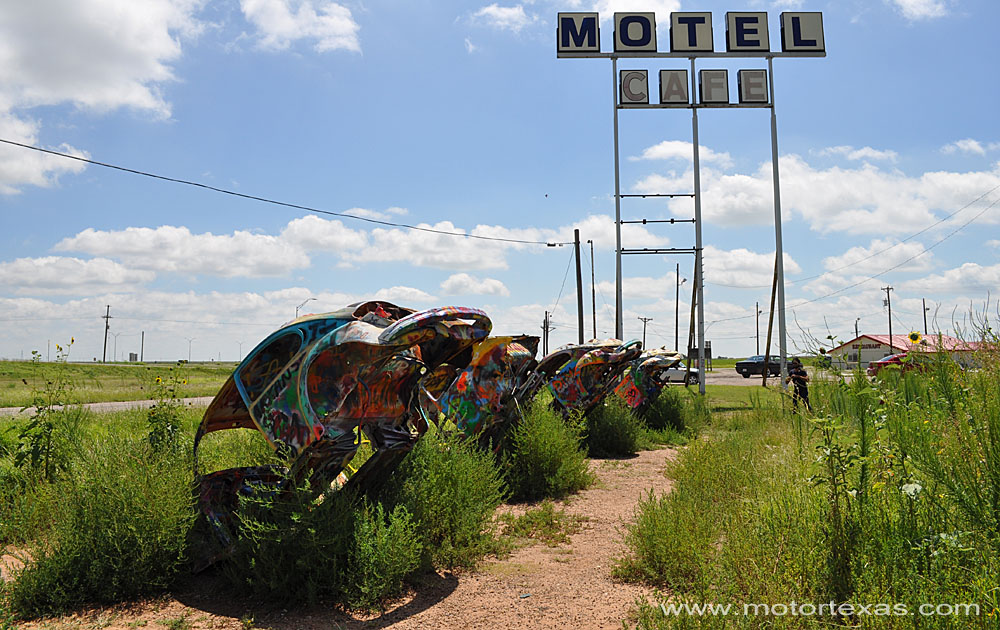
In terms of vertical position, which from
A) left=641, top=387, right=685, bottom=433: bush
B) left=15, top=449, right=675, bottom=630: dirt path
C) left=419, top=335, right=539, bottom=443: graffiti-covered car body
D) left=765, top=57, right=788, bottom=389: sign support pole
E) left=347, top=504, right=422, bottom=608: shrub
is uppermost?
left=765, top=57, right=788, bottom=389: sign support pole

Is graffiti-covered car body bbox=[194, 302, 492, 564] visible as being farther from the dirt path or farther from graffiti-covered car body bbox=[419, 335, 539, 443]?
graffiti-covered car body bbox=[419, 335, 539, 443]

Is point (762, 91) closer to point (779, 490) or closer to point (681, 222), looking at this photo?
point (681, 222)

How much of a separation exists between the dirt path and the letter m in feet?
57.3

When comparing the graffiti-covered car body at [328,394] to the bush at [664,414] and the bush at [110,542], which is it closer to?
the bush at [110,542]

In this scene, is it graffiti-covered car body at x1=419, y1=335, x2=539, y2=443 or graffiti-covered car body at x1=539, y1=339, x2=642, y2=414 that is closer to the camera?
graffiti-covered car body at x1=419, y1=335, x2=539, y2=443

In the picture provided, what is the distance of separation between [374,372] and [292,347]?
648mm

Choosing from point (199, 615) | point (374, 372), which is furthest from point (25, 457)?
point (374, 372)

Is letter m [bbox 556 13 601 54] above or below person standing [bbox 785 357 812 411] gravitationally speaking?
above

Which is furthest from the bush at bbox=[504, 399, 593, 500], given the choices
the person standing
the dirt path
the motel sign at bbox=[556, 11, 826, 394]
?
the motel sign at bbox=[556, 11, 826, 394]

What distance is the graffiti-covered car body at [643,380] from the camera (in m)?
15.6

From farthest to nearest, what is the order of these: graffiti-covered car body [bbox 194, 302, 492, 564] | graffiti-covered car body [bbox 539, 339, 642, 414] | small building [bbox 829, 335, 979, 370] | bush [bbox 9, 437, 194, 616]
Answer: graffiti-covered car body [bbox 539, 339, 642, 414]
graffiti-covered car body [bbox 194, 302, 492, 564]
bush [bbox 9, 437, 194, 616]
small building [bbox 829, 335, 979, 370]

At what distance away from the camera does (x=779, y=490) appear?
4.64 metres

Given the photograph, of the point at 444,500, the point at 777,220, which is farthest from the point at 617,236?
the point at 444,500

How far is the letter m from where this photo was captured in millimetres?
20297
